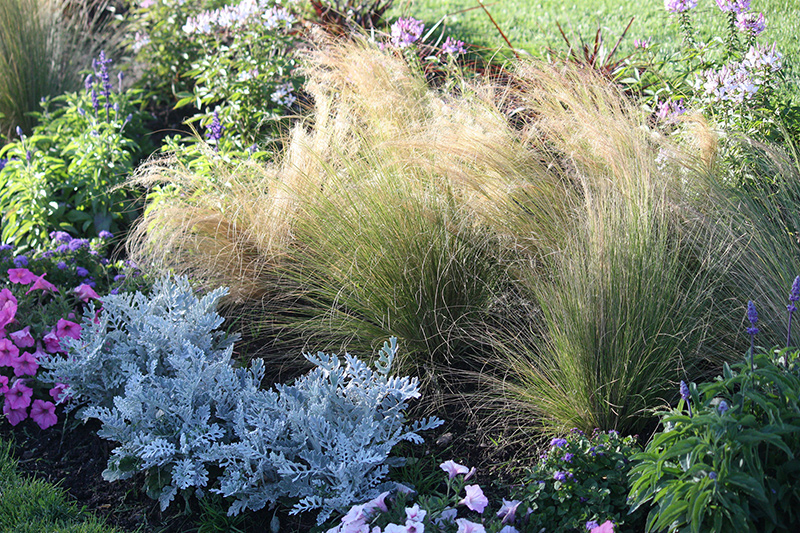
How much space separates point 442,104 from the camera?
3.70 meters

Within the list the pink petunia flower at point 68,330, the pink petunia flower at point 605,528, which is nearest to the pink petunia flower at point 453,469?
the pink petunia flower at point 605,528

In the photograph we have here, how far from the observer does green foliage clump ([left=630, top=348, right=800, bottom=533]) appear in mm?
1689

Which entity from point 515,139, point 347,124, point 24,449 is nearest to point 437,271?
point 515,139

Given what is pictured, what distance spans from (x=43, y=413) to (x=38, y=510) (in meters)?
0.52

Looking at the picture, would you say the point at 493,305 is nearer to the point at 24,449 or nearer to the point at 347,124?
the point at 347,124

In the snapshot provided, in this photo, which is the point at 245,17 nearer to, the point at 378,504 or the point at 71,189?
the point at 71,189

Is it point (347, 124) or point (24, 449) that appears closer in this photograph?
point (24, 449)

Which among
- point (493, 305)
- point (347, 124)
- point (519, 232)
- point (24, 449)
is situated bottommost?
point (24, 449)

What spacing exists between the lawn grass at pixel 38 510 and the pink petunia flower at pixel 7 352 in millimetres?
516

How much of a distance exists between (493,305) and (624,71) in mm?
2231

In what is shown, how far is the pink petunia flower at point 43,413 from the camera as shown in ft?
9.48

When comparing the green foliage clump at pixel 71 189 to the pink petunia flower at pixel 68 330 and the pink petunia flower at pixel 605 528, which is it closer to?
the pink petunia flower at pixel 68 330

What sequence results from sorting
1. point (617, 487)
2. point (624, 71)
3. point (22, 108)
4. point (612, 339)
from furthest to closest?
point (22, 108), point (624, 71), point (612, 339), point (617, 487)

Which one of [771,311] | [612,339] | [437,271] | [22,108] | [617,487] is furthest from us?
[22,108]
